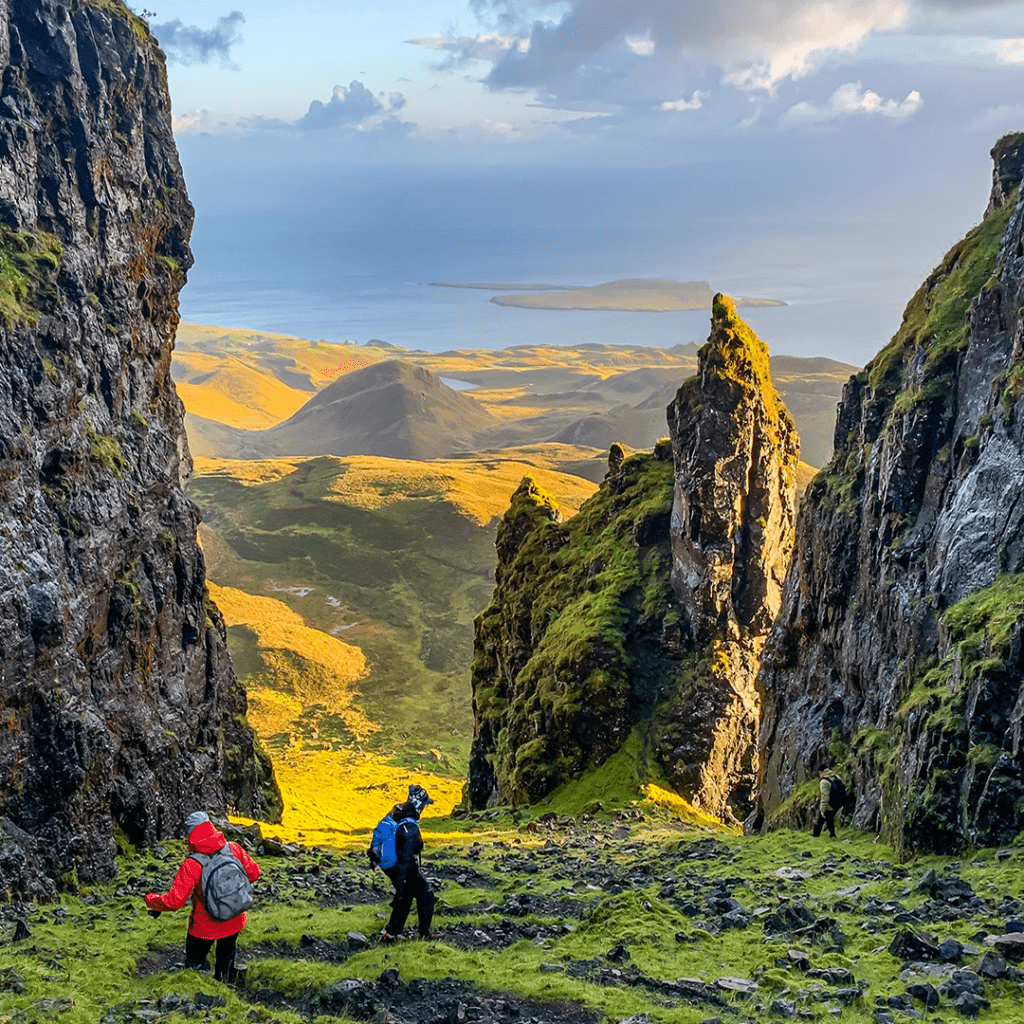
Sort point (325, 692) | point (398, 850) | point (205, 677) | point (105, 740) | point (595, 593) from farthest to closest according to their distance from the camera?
point (325, 692) < point (595, 593) < point (205, 677) < point (105, 740) < point (398, 850)

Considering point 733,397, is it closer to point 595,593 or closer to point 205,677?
point 595,593

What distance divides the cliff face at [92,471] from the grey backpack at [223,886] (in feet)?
45.2

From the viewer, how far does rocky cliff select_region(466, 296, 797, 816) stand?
2972 inches

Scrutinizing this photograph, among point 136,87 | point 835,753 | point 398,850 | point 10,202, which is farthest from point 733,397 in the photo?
point 398,850

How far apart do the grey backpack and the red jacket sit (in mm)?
126

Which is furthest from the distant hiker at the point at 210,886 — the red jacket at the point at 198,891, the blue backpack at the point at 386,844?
the blue backpack at the point at 386,844

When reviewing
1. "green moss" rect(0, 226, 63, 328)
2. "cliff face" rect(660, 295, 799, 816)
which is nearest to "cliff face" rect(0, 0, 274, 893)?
"green moss" rect(0, 226, 63, 328)

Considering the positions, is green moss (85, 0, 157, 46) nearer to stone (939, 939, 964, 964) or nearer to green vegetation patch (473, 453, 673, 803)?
green vegetation patch (473, 453, 673, 803)

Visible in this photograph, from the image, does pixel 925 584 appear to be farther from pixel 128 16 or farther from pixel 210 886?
pixel 128 16

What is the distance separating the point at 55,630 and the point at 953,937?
101 ft

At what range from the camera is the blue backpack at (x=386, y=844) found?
2062 centimetres

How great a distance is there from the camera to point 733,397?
8138 centimetres

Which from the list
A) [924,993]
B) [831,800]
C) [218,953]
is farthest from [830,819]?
[218,953]

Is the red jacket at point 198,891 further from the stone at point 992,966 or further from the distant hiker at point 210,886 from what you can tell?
the stone at point 992,966
